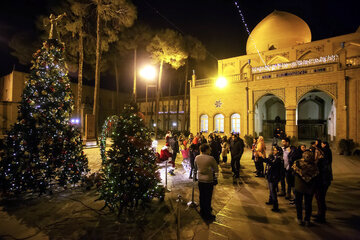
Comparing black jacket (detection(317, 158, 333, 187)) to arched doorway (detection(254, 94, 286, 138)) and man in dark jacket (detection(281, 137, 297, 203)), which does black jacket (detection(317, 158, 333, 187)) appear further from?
arched doorway (detection(254, 94, 286, 138))

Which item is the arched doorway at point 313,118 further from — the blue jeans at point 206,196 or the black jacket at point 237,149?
the blue jeans at point 206,196

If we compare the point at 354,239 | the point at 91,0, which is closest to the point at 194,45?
the point at 91,0

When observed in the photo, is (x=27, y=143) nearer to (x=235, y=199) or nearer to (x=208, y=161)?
(x=208, y=161)

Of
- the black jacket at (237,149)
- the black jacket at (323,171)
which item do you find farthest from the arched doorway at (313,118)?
the black jacket at (323,171)

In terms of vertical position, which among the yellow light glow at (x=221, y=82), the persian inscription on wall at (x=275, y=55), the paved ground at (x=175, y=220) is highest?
the persian inscription on wall at (x=275, y=55)

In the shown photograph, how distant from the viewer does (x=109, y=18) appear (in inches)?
620

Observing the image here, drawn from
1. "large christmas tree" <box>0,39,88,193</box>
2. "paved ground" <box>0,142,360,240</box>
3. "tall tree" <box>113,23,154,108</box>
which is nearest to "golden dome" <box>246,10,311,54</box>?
"tall tree" <box>113,23,154,108</box>

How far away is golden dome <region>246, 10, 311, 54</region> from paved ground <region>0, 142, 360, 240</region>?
21.1m

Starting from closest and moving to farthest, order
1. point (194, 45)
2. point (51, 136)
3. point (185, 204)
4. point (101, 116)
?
point (185, 204)
point (51, 136)
point (194, 45)
point (101, 116)

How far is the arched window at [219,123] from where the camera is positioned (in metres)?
19.8

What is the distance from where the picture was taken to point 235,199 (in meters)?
5.28

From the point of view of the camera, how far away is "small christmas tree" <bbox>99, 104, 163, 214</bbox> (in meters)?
4.29

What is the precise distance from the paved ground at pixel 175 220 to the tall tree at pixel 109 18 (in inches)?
455

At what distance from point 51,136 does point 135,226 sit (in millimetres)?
3995
